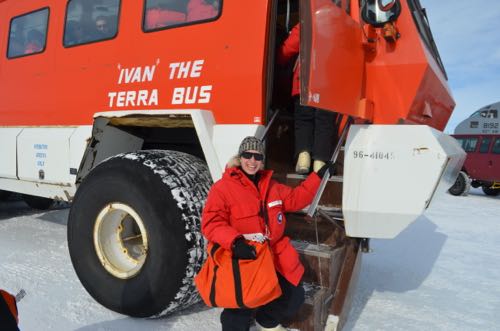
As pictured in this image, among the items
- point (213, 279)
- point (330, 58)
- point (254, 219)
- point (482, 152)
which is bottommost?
point (213, 279)

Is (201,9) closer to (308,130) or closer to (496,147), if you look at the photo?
(308,130)

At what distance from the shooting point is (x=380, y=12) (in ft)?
8.88

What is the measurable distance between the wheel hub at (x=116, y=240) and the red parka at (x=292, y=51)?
1.50 m

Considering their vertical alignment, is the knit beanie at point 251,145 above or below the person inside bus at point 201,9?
below

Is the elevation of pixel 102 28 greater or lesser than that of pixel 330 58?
greater

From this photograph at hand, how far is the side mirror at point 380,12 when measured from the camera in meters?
2.66

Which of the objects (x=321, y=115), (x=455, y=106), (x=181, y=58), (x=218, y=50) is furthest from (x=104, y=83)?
(x=455, y=106)

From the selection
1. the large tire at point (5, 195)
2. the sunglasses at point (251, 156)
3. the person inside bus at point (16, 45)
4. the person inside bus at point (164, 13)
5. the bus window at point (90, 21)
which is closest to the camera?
the sunglasses at point (251, 156)

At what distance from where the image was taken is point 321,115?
2967mm

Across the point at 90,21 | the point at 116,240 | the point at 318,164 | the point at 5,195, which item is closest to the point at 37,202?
the point at 5,195

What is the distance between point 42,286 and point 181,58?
219 centimetres

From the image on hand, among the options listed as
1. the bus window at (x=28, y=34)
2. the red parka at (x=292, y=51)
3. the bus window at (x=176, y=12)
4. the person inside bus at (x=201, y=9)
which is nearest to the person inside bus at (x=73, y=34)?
the bus window at (x=28, y=34)

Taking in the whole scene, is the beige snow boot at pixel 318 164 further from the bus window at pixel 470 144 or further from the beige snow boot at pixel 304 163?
the bus window at pixel 470 144

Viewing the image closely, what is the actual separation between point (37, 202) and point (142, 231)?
4959 millimetres
